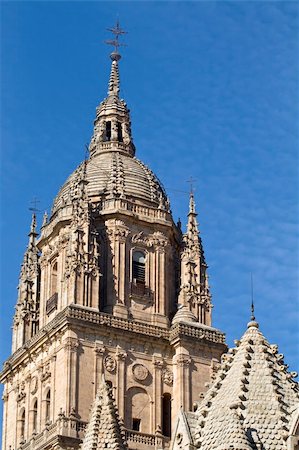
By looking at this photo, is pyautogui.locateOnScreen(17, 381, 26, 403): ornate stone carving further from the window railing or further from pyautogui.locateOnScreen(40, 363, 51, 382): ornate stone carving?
the window railing

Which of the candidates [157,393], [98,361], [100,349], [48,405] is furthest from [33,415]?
[157,393]

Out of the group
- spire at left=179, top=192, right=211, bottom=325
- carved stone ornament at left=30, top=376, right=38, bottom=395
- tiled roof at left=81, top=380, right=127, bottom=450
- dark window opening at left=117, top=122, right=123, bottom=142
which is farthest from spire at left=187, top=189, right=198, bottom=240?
tiled roof at left=81, top=380, right=127, bottom=450

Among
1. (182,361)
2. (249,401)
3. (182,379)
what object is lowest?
(249,401)

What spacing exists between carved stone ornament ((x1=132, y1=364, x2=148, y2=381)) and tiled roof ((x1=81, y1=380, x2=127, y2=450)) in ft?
93.4

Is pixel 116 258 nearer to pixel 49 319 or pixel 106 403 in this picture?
pixel 49 319

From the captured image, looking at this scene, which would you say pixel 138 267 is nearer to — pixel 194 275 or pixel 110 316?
pixel 194 275

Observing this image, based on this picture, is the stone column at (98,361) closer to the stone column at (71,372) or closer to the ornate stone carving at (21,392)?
the stone column at (71,372)

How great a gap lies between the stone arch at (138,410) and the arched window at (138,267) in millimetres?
6449

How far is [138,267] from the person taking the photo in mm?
84750

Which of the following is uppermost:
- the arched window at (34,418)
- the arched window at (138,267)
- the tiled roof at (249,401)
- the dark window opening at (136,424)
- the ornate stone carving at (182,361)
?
the arched window at (138,267)

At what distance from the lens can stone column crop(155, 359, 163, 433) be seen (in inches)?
3177

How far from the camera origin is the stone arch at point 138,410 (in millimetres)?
80062

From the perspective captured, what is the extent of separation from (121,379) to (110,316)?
3.36m

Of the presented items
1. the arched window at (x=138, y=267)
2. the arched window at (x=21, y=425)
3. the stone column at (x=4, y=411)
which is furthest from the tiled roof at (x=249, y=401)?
the stone column at (x=4, y=411)
